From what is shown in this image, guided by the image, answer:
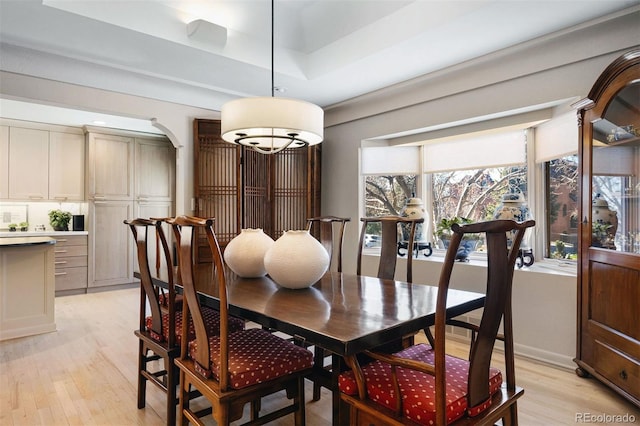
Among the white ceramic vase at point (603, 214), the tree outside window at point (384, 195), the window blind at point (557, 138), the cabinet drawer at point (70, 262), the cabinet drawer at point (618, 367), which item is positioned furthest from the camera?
the cabinet drawer at point (70, 262)

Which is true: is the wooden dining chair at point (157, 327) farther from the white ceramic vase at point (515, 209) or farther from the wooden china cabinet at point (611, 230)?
the white ceramic vase at point (515, 209)

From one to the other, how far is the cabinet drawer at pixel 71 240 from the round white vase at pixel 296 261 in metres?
4.61

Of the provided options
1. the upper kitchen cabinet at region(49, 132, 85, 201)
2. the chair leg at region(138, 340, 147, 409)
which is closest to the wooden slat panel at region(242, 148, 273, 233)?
the chair leg at region(138, 340, 147, 409)

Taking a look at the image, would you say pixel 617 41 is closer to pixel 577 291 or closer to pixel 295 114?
pixel 577 291

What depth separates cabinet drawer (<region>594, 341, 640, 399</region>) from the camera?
6.75 ft

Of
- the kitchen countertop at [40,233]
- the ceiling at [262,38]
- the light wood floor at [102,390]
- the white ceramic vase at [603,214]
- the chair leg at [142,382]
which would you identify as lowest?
the light wood floor at [102,390]

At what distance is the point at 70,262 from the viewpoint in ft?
17.6

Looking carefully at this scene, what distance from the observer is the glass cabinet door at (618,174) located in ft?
7.23

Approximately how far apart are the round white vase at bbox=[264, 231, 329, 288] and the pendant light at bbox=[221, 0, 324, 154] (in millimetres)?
649

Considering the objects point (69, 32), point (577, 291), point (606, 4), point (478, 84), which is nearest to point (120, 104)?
point (69, 32)

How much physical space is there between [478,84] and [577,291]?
177 centimetres

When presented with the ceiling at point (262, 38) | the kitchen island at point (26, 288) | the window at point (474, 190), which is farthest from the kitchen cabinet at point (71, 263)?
the window at point (474, 190)

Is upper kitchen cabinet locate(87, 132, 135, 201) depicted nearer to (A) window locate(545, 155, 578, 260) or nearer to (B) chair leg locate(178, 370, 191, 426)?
(B) chair leg locate(178, 370, 191, 426)

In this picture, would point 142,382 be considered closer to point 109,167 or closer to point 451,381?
point 451,381
